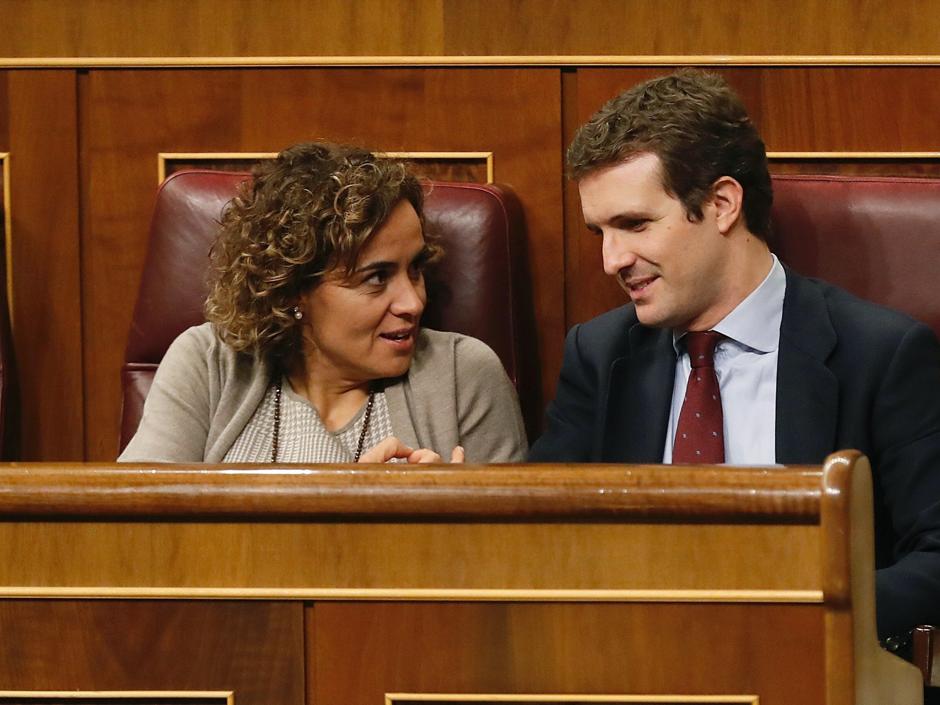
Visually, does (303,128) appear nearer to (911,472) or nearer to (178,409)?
(178,409)

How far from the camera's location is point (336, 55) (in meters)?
1.83

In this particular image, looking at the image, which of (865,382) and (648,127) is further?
(648,127)

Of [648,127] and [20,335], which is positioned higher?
[648,127]

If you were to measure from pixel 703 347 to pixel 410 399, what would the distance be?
39cm

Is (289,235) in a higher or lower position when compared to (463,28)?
lower

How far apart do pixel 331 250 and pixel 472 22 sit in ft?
1.39

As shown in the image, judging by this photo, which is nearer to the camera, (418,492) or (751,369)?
(418,492)

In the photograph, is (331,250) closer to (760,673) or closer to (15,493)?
(15,493)

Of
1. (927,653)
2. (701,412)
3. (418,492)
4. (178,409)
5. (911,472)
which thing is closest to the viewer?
(418,492)

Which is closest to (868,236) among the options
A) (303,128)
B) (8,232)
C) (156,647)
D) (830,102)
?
(830,102)

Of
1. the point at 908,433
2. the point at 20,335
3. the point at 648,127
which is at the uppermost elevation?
the point at 648,127

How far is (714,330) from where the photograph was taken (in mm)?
1520

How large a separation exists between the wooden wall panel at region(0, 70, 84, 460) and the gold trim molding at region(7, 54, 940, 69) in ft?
0.19

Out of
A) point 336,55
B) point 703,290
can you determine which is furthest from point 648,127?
point 336,55
